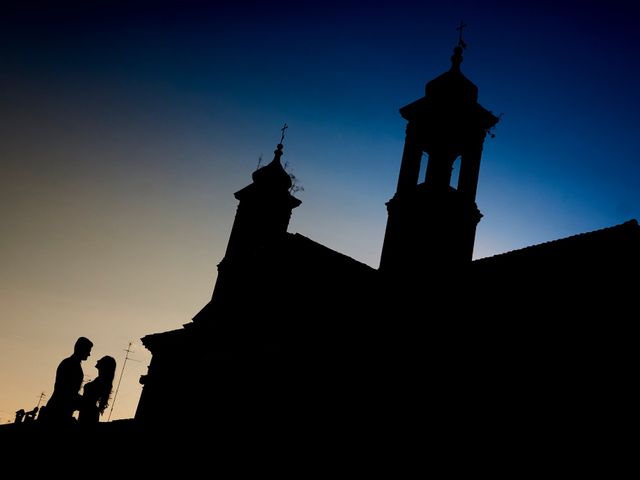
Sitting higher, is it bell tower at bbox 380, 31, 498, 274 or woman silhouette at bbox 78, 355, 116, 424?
bell tower at bbox 380, 31, 498, 274

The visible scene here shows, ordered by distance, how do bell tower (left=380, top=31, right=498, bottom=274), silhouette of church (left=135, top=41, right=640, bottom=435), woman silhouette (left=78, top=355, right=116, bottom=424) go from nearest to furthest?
woman silhouette (left=78, top=355, right=116, bottom=424), silhouette of church (left=135, top=41, right=640, bottom=435), bell tower (left=380, top=31, right=498, bottom=274)

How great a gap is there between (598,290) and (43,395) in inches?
2927

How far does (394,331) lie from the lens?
14.7 metres

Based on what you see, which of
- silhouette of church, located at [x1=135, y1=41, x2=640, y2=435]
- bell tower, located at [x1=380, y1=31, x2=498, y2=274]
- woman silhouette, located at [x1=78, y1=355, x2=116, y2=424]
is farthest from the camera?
bell tower, located at [x1=380, y1=31, x2=498, y2=274]

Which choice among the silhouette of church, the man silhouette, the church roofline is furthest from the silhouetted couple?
the church roofline

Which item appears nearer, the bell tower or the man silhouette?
the man silhouette

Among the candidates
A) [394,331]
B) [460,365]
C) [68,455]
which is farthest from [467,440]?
[68,455]

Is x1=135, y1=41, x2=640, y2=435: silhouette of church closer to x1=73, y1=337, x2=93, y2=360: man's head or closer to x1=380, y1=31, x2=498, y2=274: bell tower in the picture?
x1=380, y1=31, x2=498, y2=274: bell tower

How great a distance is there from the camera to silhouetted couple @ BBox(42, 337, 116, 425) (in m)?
7.23

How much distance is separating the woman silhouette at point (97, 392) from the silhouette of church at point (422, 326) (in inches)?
303

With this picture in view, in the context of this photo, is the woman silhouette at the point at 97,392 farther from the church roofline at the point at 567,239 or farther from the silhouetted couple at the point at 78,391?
the church roofline at the point at 567,239

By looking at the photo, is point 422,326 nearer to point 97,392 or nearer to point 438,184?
point 438,184

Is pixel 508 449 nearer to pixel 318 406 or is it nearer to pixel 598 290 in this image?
pixel 598 290

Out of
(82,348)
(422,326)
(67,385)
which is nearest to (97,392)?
(67,385)
